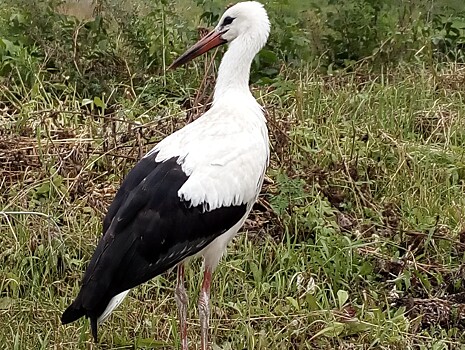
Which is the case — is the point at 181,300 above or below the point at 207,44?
below

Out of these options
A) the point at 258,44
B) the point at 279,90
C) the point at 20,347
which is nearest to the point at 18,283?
the point at 20,347

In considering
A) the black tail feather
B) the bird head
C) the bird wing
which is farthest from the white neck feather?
the black tail feather

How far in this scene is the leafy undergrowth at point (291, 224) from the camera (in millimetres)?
4367

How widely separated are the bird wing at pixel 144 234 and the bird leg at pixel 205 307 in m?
0.29

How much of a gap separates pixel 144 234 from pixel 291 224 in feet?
4.92

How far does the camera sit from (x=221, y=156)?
3.99 meters

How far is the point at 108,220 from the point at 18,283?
865 mm

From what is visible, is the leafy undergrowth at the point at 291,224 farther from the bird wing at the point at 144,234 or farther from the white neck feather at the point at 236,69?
the white neck feather at the point at 236,69

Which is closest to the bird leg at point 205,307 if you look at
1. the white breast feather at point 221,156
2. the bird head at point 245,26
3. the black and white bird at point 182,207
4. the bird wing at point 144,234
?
the black and white bird at point 182,207

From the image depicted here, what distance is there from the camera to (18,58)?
655 cm

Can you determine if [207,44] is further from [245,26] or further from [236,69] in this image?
[236,69]

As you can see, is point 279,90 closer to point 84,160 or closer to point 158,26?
point 158,26

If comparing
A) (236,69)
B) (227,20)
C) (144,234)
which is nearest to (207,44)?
(227,20)

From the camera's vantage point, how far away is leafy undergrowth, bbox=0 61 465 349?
14.3 ft
